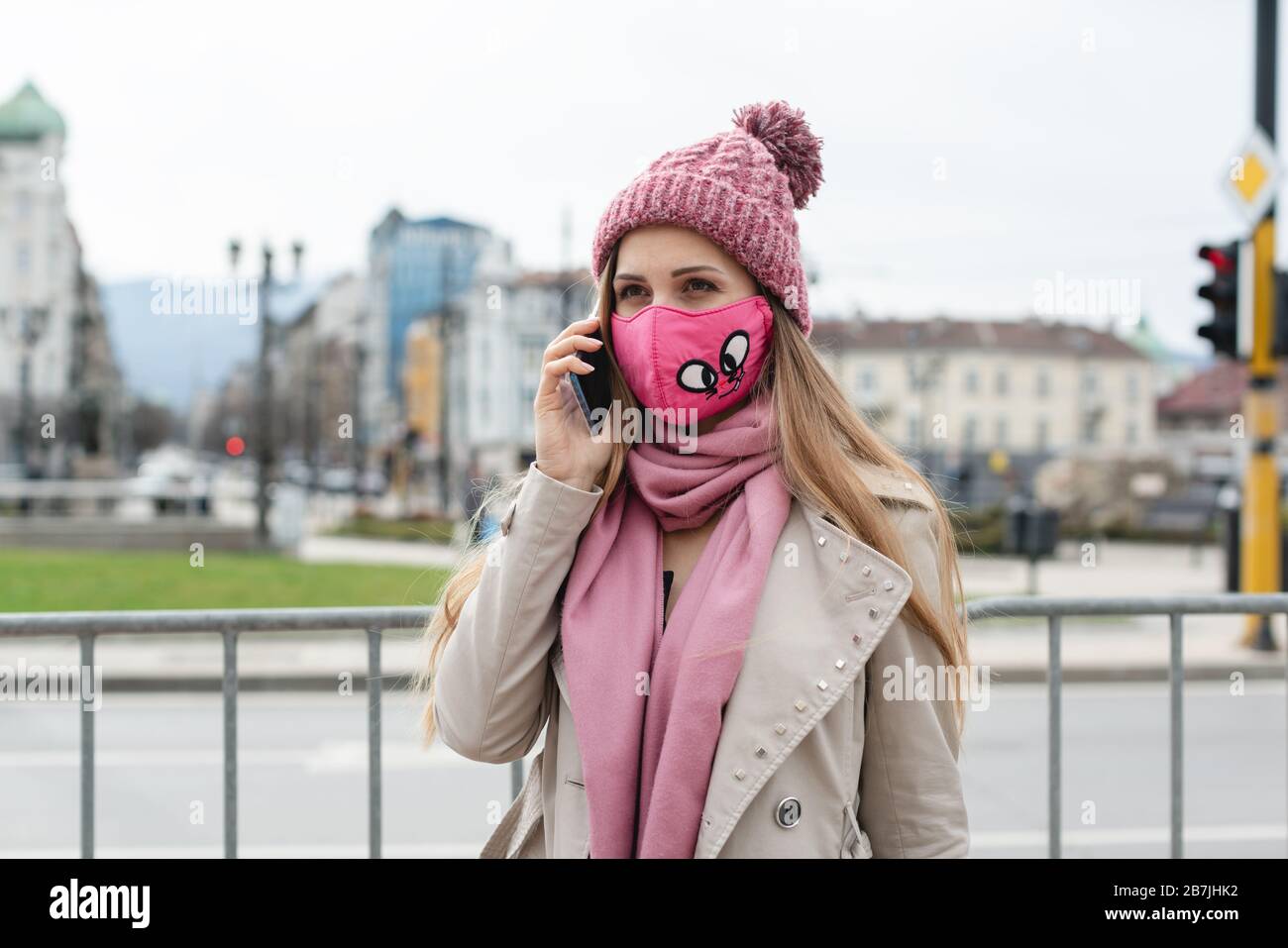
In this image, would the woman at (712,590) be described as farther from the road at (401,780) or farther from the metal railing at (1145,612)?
the road at (401,780)

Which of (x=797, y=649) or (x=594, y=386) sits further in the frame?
(x=594, y=386)

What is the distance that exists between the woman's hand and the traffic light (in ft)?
31.0

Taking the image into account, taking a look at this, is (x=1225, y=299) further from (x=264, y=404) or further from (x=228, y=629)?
(x=264, y=404)

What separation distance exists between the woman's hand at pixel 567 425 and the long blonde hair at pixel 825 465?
38mm

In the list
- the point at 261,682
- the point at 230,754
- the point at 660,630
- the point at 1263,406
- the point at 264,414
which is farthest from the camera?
the point at 264,414

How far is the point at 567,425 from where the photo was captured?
6.45 ft

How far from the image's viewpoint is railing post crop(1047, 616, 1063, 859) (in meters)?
3.15

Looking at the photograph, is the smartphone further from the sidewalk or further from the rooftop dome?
the rooftop dome

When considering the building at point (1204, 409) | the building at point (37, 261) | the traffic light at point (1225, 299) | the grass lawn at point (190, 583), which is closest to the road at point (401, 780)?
the grass lawn at point (190, 583)

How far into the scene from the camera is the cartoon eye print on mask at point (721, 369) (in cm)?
196

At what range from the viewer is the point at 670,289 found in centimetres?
198

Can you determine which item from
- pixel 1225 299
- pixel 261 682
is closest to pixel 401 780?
pixel 261 682

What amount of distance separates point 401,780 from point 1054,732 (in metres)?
4.57
